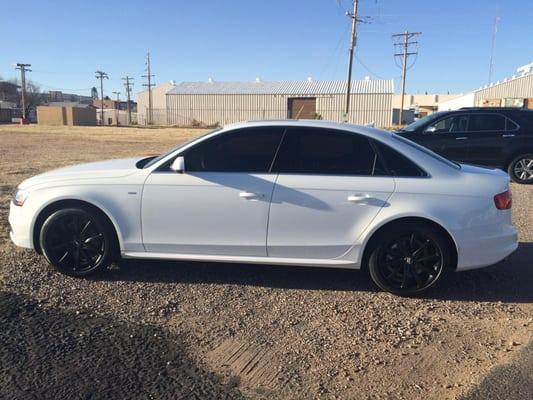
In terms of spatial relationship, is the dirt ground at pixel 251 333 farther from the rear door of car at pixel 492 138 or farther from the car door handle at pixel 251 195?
the rear door of car at pixel 492 138

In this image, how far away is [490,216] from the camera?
14.7 feet

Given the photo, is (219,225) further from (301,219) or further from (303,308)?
(303,308)

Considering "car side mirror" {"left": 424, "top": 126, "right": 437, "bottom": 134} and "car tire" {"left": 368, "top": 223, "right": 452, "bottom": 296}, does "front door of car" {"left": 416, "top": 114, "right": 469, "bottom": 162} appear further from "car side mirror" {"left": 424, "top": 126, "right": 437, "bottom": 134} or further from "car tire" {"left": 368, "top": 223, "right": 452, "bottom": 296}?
"car tire" {"left": 368, "top": 223, "right": 452, "bottom": 296}

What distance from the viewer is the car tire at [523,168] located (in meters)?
11.0

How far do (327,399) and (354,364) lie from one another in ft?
1.55

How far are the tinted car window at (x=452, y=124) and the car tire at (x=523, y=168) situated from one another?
1338 millimetres

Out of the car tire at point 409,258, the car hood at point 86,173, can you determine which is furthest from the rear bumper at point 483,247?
the car hood at point 86,173

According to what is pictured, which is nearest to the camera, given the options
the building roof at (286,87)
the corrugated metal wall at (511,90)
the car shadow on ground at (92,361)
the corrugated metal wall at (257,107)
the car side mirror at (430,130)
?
the car shadow on ground at (92,361)

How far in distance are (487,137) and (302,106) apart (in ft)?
199

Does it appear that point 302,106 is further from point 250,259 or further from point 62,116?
point 250,259

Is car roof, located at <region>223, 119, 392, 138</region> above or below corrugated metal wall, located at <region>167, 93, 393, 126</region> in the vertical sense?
below

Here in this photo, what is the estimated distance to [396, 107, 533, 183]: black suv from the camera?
10969mm

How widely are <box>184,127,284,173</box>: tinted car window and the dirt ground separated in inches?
44.6

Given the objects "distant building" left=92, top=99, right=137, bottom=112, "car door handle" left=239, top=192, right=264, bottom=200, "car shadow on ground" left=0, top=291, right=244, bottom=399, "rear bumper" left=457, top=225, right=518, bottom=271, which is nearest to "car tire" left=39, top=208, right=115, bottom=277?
"car shadow on ground" left=0, top=291, right=244, bottom=399
